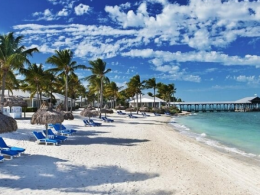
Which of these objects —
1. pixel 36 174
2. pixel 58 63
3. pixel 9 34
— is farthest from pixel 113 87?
pixel 36 174

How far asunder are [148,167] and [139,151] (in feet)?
9.33

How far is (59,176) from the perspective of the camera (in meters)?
7.46

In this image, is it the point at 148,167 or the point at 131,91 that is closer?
the point at 148,167

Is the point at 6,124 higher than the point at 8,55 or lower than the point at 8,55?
lower

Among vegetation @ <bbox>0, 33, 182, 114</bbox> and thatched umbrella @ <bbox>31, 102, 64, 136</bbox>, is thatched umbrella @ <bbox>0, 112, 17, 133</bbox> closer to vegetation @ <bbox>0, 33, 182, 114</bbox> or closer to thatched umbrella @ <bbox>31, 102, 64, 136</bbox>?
thatched umbrella @ <bbox>31, 102, 64, 136</bbox>

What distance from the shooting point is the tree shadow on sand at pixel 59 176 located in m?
6.65

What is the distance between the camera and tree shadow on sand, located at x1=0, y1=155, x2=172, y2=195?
6.65 meters

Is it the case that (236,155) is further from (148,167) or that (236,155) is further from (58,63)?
(58,63)

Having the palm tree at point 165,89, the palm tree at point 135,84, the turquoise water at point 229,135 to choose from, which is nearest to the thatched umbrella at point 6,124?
the turquoise water at point 229,135

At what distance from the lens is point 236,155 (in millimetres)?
12781

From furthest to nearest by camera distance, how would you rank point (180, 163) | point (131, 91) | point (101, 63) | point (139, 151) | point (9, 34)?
point (131, 91), point (101, 63), point (9, 34), point (139, 151), point (180, 163)

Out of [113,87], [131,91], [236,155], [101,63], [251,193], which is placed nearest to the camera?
[251,193]

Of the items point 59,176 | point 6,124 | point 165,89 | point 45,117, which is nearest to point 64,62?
point 45,117

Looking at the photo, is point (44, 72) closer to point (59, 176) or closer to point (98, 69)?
Result: point (98, 69)
